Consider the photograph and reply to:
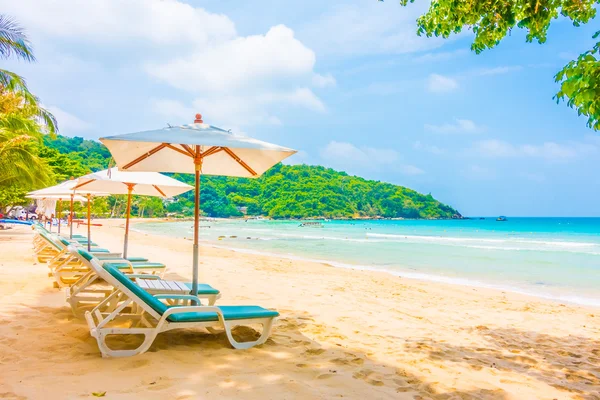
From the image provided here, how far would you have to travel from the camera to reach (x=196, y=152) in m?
4.47

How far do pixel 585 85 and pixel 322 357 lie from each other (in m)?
2.80

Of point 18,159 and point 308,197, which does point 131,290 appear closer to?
point 18,159

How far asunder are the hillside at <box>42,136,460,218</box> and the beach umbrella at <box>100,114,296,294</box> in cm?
8161

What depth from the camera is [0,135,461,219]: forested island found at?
90.7 meters

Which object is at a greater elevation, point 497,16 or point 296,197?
point 296,197

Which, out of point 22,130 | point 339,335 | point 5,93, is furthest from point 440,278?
point 5,93

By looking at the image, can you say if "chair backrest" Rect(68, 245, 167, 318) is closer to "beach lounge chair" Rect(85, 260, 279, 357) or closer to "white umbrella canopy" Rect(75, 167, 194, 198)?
"beach lounge chair" Rect(85, 260, 279, 357)

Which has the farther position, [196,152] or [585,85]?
[196,152]

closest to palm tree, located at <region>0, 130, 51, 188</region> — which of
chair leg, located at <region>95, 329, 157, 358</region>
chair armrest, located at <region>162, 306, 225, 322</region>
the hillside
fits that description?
chair leg, located at <region>95, 329, 157, 358</region>

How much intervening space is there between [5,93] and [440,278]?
18.8m

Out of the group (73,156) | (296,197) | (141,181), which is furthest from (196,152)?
(296,197)

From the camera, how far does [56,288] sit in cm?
626

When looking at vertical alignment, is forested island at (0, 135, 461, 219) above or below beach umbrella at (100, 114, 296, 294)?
above

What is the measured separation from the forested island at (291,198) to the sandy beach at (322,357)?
80034 millimetres
